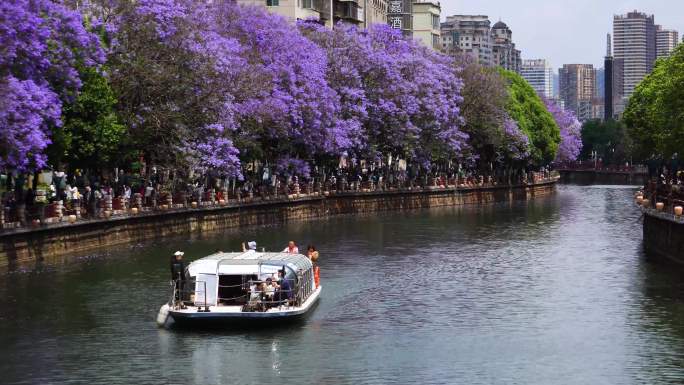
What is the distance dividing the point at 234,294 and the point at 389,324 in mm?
5992

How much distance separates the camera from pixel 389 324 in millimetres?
52500

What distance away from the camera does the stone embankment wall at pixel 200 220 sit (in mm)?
68938

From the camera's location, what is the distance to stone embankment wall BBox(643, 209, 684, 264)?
70438 millimetres

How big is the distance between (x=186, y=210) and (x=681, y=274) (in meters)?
33.8

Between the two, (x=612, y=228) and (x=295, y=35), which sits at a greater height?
(x=295, y=35)

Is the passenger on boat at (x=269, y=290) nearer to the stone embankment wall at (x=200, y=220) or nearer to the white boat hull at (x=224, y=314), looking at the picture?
the white boat hull at (x=224, y=314)

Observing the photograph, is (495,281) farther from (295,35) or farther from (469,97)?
(469,97)

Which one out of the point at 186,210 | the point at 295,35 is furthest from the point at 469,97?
the point at 186,210

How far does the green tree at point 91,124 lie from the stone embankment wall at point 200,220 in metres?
3.92

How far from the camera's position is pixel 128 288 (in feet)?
201

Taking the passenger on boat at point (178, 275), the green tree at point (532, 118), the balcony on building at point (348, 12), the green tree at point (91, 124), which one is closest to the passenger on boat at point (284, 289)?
the passenger on boat at point (178, 275)

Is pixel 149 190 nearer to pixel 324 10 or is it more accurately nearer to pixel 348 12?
pixel 324 10

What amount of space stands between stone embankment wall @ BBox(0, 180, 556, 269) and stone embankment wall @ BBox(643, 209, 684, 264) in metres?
27.8

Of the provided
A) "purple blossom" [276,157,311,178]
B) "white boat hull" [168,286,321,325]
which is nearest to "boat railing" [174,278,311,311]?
"white boat hull" [168,286,321,325]
